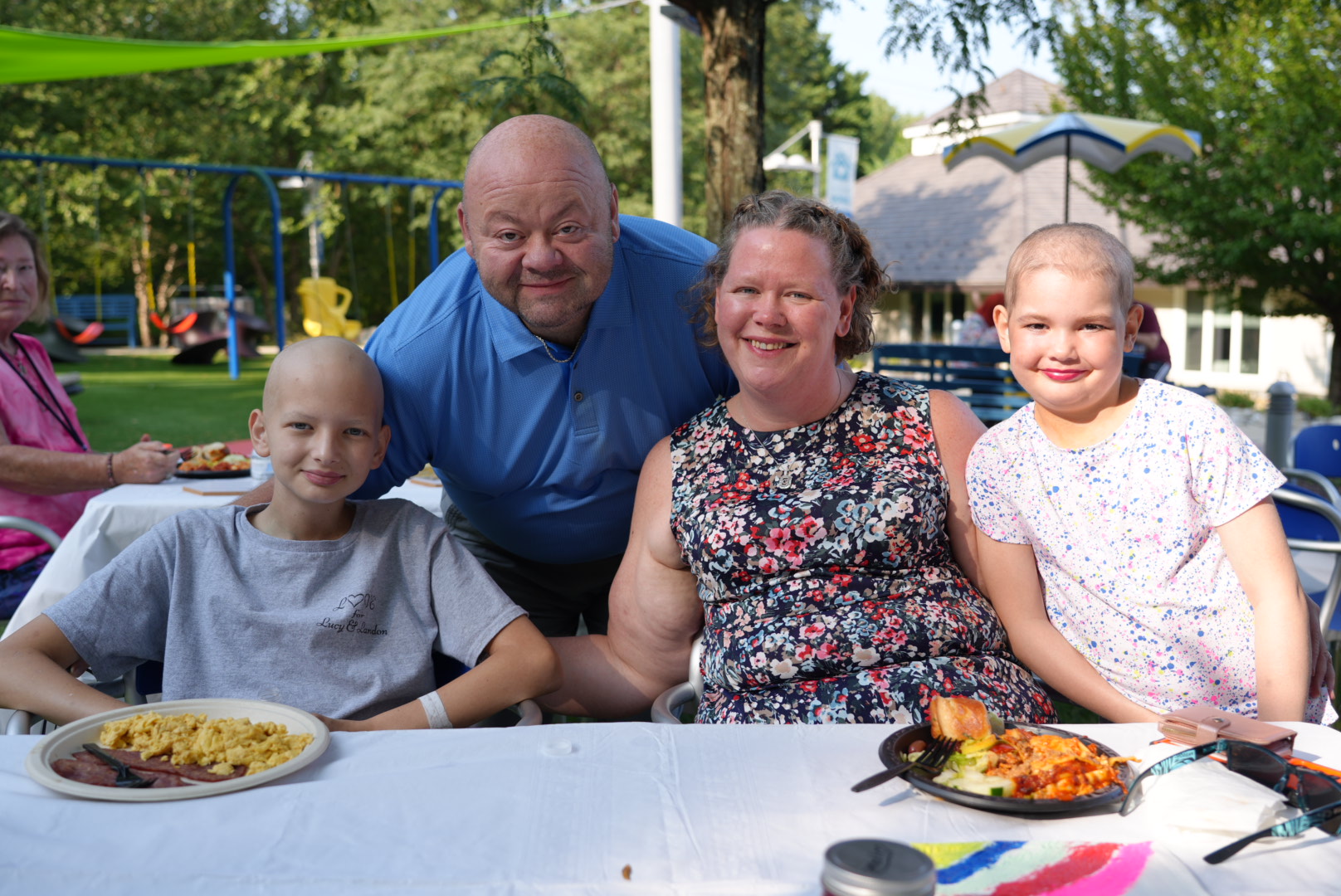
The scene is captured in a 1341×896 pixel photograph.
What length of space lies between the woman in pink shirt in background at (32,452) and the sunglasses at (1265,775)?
11.0ft

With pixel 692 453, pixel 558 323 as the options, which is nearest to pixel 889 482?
pixel 692 453

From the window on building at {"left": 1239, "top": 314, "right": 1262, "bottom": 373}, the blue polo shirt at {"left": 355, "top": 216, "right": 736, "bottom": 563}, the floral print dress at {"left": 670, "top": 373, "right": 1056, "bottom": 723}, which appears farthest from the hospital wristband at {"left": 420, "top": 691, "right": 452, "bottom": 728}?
the window on building at {"left": 1239, "top": 314, "right": 1262, "bottom": 373}

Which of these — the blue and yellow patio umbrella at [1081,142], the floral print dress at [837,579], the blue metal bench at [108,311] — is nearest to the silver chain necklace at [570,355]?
the floral print dress at [837,579]

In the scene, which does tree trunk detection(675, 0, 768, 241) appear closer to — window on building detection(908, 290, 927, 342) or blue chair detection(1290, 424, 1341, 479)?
blue chair detection(1290, 424, 1341, 479)

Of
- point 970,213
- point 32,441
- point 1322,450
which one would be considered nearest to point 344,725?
point 32,441

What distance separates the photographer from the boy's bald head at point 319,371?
2.20 meters

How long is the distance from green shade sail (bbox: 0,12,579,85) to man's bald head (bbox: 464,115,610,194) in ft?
20.3

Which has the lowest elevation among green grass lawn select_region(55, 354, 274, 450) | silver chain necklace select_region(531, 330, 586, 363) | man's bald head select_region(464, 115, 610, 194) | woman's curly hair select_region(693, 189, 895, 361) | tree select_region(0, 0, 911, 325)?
green grass lawn select_region(55, 354, 274, 450)

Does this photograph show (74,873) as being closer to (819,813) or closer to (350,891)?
(350,891)

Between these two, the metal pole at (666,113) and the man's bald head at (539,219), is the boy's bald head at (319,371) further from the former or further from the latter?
the metal pole at (666,113)

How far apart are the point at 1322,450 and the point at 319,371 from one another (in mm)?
4483

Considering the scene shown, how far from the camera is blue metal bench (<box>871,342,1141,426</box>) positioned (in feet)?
21.3

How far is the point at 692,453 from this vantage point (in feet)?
8.29

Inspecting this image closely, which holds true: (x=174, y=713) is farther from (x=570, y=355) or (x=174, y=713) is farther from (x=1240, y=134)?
(x=1240, y=134)
